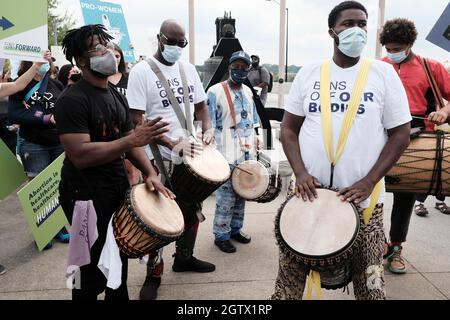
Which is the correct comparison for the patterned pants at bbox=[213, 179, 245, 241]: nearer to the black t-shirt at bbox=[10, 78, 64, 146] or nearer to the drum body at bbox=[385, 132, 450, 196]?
the drum body at bbox=[385, 132, 450, 196]

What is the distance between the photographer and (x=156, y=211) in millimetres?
2303

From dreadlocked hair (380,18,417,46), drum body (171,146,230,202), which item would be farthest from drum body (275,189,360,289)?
dreadlocked hair (380,18,417,46)

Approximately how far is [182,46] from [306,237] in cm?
189

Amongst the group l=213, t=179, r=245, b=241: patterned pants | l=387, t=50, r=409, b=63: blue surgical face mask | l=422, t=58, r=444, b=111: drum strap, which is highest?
l=387, t=50, r=409, b=63: blue surgical face mask

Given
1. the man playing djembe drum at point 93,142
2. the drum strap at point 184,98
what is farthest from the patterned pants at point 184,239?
the man playing djembe drum at point 93,142

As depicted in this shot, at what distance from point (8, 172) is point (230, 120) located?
2.27 m

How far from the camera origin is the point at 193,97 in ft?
11.0

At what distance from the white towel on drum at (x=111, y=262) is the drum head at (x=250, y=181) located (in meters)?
1.88

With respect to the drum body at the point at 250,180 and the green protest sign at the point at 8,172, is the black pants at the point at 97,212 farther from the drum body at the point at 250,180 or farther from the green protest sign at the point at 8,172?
the green protest sign at the point at 8,172

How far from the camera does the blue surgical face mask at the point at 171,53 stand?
3.15m

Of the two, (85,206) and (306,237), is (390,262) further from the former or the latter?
(85,206)

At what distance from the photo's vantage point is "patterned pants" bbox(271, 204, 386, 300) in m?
2.11

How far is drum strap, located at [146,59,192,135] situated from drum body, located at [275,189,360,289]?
1.31 metres
